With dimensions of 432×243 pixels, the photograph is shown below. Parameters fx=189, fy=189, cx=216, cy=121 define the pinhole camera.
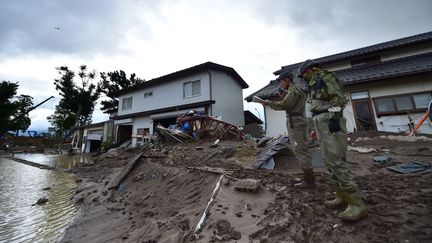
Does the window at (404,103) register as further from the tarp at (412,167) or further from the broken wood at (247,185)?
the broken wood at (247,185)

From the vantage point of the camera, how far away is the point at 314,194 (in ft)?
8.84

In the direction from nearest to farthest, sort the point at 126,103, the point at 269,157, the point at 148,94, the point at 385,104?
the point at 269,157, the point at 385,104, the point at 148,94, the point at 126,103

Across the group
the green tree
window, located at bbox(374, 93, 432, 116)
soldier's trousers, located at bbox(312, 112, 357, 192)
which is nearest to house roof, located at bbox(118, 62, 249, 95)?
window, located at bbox(374, 93, 432, 116)

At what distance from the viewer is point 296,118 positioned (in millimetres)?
3258

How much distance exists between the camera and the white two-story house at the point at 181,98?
1331cm

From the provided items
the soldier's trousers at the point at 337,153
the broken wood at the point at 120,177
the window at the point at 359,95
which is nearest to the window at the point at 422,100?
the window at the point at 359,95

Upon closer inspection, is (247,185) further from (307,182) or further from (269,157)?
(269,157)

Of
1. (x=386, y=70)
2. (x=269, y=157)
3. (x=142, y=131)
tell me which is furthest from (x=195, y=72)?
(x=386, y=70)

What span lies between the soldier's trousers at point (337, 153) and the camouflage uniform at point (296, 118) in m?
0.78

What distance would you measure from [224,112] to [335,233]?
1227 centimetres

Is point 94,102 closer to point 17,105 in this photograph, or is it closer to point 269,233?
point 17,105

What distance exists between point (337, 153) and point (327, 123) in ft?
1.23

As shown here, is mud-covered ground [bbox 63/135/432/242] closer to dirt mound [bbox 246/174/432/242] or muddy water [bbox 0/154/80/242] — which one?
dirt mound [bbox 246/174/432/242]

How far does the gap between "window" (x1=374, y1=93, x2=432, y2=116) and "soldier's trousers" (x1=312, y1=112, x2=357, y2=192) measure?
8.51m
